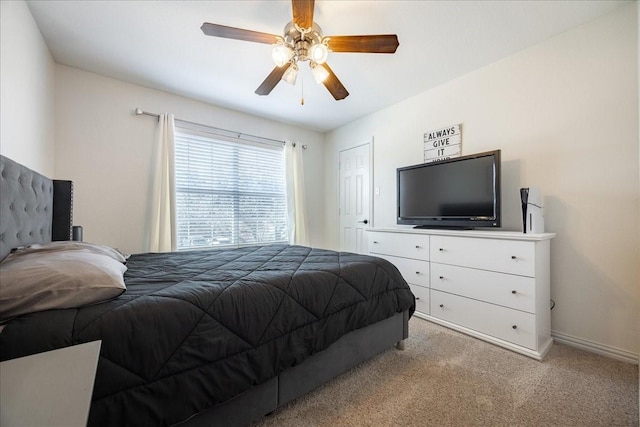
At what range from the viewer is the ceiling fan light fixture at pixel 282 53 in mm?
1812

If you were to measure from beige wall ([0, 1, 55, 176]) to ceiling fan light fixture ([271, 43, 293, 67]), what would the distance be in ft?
5.35

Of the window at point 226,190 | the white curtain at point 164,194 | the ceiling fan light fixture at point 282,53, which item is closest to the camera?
the ceiling fan light fixture at point 282,53

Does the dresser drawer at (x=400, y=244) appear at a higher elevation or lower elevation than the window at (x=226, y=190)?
lower

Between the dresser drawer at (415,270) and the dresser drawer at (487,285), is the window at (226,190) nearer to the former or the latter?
the dresser drawer at (415,270)

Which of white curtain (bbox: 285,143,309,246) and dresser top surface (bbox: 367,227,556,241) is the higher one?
white curtain (bbox: 285,143,309,246)

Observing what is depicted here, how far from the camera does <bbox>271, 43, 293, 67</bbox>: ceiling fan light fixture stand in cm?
181

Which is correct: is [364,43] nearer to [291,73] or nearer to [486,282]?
[291,73]

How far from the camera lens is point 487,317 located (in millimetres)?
2195

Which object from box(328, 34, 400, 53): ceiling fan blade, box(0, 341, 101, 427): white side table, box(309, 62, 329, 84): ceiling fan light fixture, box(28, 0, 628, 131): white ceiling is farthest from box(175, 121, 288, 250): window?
box(0, 341, 101, 427): white side table

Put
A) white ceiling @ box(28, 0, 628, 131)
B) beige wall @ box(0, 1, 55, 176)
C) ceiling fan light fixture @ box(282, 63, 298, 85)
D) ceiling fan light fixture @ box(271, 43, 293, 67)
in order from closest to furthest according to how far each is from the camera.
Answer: beige wall @ box(0, 1, 55, 176) < ceiling fan light fixture @ box(271, 43, 293, 67) < white ceiling @ box(28, 0, 628, 131) < ceiling fan light fixture @ box(282, 63, 298, 85)

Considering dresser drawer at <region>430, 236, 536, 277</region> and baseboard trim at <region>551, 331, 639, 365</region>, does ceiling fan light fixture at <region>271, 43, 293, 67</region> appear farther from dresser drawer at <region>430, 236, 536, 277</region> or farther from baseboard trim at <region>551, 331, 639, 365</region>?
baseboard trim at <region>551, 331, 639, 365</region>

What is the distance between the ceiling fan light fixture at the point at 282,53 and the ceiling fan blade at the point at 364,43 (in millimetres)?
297

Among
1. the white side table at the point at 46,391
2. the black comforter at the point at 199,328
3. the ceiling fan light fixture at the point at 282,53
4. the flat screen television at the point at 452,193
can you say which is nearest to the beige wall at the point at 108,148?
the black comforter at the point at 199,328

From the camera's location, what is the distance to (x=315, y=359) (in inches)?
58.8
